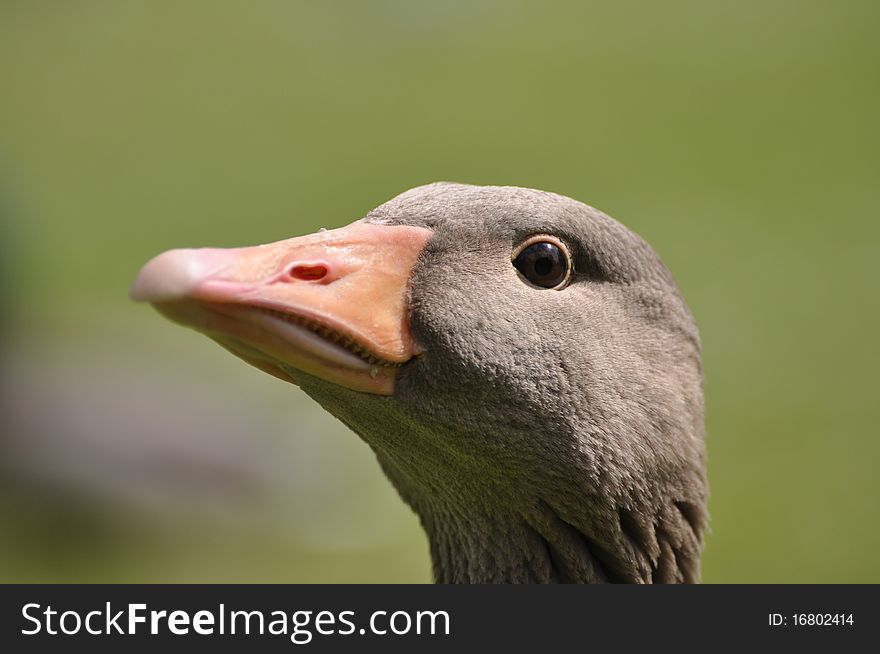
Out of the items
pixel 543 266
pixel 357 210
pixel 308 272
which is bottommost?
pixel 308 272

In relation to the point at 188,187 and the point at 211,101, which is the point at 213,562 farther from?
the point at 211,101

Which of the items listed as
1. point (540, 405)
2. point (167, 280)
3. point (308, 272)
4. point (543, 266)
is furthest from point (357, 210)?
point (167, 280)

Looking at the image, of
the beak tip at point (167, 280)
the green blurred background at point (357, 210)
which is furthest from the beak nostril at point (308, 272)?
the green blurred background at point (357, 210)

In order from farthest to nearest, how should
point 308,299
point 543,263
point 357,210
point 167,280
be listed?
point 357,210
point 543,263
point 308,299
point 167,280

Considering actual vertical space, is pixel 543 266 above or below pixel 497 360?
above

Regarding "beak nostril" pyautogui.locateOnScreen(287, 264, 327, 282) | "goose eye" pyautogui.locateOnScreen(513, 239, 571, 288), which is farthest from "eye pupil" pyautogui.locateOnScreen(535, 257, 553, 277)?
"beak nostril" pyautogui.locateOnScreen(287, 264, 327, 282)

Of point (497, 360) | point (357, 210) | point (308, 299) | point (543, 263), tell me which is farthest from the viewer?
point (357, 210)

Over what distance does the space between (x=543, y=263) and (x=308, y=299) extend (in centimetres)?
76

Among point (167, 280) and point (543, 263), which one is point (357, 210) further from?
point (167, 280)

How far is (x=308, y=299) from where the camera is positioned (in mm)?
2436

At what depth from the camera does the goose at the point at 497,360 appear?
8.09 ft

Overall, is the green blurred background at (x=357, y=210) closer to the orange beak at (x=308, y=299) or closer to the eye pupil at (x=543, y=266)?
the eye pupil at (x=543, y=266)

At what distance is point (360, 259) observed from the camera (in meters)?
2.62

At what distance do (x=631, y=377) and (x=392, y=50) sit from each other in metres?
20.5
